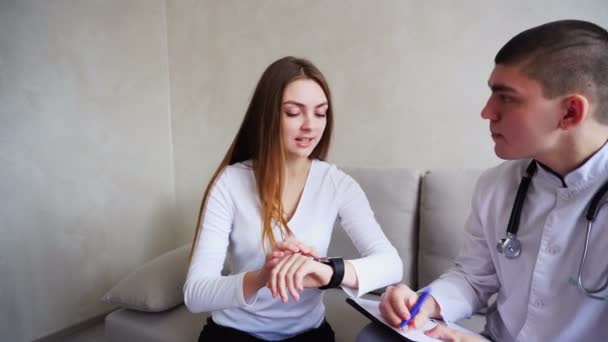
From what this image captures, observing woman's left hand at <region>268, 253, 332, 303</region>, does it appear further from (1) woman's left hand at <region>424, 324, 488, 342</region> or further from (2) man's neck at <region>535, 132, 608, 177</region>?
(2) man's neck at <region>535, 132, 608, 177</region>

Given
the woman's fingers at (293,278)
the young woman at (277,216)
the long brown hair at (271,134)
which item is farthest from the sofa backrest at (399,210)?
the woman's fingers at (293,278)

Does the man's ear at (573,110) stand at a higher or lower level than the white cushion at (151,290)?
higher

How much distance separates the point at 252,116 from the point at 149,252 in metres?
1.81

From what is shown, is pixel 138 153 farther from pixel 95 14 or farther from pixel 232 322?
pixel 232 322

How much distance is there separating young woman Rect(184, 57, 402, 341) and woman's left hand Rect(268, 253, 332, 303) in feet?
0.54

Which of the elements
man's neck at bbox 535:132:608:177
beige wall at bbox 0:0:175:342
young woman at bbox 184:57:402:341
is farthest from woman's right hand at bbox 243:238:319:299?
beige wall at bbox 0:0:175:342

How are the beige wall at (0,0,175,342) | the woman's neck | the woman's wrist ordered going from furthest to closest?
the beige wall at (0,0,175,342), the woman's neck, the woman's wrist

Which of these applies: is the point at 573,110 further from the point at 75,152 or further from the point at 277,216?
the point at 75,152

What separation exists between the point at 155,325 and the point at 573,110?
1.51 m

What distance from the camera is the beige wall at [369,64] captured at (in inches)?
68.7

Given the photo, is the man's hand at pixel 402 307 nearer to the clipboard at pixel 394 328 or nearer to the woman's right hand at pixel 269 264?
the clipboard at pixel 394 328

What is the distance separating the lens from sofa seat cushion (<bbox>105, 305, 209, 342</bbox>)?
1.43 meters

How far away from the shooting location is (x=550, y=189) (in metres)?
0.91

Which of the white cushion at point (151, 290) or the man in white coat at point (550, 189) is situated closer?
the man in white coat at point (550, 189)
